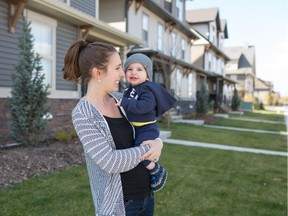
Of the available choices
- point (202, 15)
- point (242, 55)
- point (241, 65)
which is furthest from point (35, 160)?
point (242, 55)

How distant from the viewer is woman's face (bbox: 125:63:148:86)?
2299 mm

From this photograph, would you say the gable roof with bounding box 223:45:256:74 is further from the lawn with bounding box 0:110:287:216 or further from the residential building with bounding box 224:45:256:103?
the lawn with bounding box 0:110:287:216

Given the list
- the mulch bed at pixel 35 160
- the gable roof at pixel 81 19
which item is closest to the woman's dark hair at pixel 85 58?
the mulch bed at pixel 35 160

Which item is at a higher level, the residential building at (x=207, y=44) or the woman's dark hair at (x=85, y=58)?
the residential building at (x=207, y=44)

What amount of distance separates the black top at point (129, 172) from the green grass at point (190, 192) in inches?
105

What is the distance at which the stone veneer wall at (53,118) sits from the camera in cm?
819

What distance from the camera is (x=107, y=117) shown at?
6.24ft

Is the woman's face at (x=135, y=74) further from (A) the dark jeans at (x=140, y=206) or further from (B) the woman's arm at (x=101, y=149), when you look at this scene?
(A) the dark jeans at (x=140, y=206)

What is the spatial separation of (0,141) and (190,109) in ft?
62.9

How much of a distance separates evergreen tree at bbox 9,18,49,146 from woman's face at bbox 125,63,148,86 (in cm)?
606

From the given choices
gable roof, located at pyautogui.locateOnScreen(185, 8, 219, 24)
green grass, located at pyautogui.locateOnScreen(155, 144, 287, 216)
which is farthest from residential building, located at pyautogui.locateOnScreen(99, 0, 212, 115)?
green grass, located at pyautogui.locateOnScreen(155, 144, 287, 216)

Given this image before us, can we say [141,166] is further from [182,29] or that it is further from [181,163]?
[182,29]

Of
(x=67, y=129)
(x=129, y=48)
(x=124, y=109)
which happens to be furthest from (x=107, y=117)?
(x=129, y=48)

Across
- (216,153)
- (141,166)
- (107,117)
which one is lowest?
(216,153)
